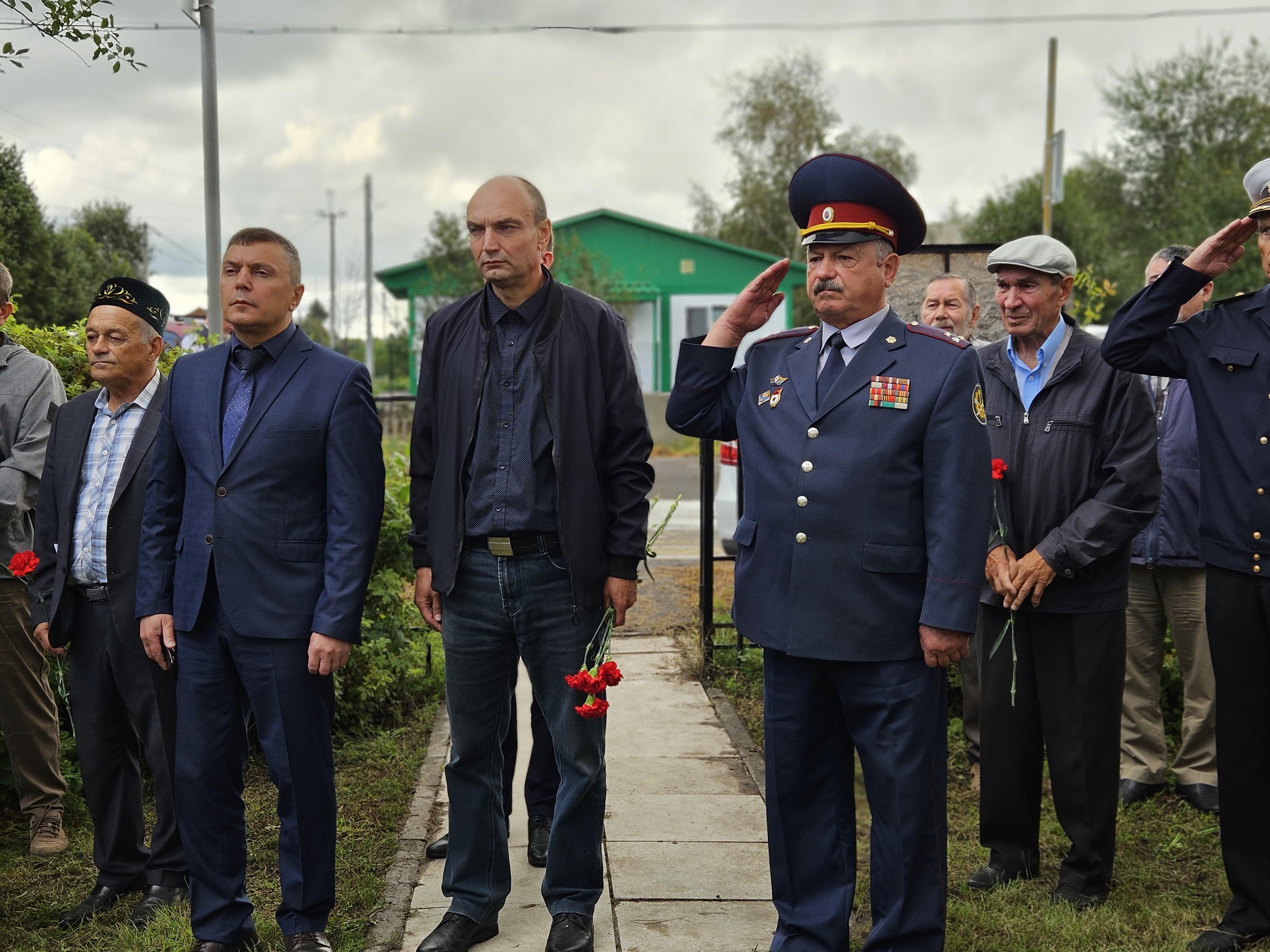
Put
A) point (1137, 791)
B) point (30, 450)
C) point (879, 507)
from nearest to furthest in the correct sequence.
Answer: point (879, 507) < point (30, 450) < point (1137, 791)

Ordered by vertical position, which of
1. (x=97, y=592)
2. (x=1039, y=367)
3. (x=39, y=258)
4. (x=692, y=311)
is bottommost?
(x=97, y=592)

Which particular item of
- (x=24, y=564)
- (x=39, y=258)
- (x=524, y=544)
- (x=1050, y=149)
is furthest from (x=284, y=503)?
(x=1050, y=149)

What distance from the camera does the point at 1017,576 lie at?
3.97 m

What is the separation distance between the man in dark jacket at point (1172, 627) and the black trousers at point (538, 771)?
2330mm

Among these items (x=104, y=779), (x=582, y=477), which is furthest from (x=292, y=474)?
(x=104, y=779)

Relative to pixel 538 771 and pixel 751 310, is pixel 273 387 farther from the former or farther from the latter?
pixel 538 771

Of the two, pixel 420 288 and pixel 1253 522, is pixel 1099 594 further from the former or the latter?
pixel 420 288

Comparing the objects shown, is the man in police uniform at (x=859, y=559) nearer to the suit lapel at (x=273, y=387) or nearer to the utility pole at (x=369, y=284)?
the suit lapel at (x=273, y=387)

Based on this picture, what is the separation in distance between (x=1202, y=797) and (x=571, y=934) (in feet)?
9.50

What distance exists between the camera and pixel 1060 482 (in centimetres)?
403

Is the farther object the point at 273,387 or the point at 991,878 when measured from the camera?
the point at 991,878

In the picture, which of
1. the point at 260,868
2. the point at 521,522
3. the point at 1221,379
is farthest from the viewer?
the point at 260,868

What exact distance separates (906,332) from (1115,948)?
1.96 metres

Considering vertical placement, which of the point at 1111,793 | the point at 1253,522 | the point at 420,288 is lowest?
the point at 1111,793
